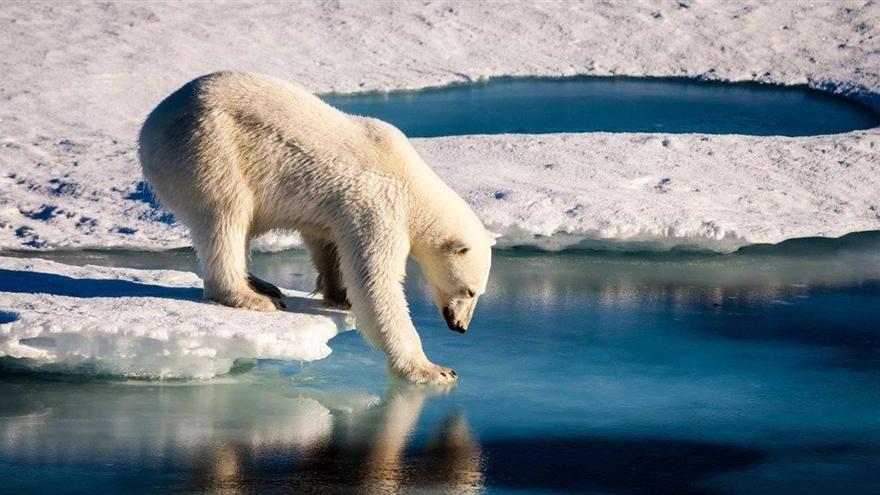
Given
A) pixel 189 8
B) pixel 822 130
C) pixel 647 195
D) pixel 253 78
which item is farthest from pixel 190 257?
pixel 189 8

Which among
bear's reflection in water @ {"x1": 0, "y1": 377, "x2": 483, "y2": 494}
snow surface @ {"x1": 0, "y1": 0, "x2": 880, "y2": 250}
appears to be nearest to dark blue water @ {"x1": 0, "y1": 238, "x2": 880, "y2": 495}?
bear's reflection in water @ {"x1": 0, "y1": 377, "x2": 483, "y2": 494}

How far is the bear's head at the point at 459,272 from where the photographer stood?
6172 millimetres

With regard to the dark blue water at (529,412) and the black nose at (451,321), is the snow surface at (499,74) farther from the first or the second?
the black nose at (451,321)

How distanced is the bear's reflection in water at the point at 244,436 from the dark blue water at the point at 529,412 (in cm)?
1

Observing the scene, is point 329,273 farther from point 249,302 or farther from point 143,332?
point 143,332

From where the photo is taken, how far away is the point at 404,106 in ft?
43.5

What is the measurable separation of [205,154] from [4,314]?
3.85 feet

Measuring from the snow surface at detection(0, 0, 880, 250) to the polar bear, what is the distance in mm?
2490

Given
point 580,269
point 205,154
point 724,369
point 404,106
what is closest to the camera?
point 205,154

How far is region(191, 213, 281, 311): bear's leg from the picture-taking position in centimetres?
623

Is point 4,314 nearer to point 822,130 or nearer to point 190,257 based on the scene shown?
point 190,257

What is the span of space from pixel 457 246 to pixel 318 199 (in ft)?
2.27

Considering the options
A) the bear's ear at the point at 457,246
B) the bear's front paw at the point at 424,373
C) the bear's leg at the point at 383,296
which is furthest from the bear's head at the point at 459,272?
the bear's front paw at the point at 424,373

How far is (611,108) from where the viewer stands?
43.7 ft
